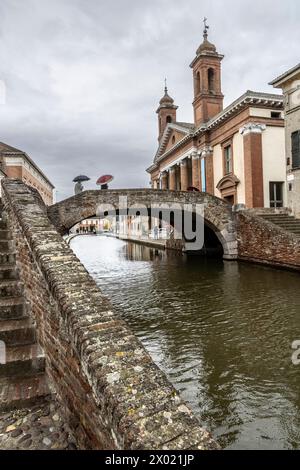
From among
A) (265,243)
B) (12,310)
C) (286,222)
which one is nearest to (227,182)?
(286,222)

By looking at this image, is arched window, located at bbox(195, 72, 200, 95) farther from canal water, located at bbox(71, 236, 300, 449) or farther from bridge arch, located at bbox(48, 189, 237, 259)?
canal water, located at bbox(71, 236, 300, 449)

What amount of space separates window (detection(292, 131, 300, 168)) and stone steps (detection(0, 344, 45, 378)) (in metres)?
16.1

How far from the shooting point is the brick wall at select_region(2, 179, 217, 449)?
5.85ft

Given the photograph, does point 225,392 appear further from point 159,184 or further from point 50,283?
point 159,184

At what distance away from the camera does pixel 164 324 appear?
23.9 ft

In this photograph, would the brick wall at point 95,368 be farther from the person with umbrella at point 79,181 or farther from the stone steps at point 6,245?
the person with umbrella at point 79,181

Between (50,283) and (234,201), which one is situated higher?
(234,201)

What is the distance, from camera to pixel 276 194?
20859mm

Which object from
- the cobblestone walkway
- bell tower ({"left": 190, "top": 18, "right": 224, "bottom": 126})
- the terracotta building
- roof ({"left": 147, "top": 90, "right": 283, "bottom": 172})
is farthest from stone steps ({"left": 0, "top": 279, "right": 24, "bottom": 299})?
the terracotta building

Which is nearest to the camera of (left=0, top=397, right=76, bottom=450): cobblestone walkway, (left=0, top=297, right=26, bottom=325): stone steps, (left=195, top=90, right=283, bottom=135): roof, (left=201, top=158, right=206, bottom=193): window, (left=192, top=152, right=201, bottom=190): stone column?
(left=0, top=397, right=76, bottom=450): cobblestone walkway
